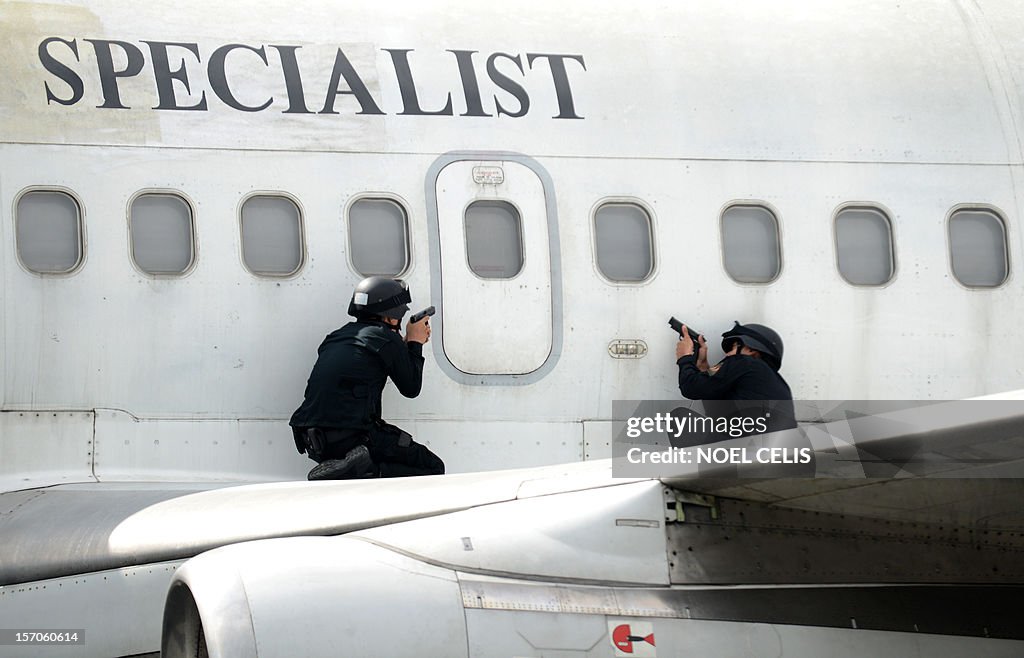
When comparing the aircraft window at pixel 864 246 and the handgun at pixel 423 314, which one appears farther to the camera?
the aircraft window at pixel 864 246

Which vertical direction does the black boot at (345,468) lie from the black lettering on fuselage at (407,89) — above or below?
below

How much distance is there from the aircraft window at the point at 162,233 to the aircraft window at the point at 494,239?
63.6 inches

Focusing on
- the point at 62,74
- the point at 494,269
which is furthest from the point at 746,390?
the point at 62,74

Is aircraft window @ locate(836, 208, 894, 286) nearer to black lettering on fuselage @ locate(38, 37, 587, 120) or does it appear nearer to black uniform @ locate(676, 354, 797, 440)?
black uniform @ locate(676, 354, 797, 440)

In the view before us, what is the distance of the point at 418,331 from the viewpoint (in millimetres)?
7352

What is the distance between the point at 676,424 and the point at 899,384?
145 cm

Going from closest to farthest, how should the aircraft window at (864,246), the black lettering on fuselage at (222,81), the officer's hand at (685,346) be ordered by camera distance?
the black lettering on fuselage at (222,81), the officer's hand at (685,346), the aircraft window at (864,246)

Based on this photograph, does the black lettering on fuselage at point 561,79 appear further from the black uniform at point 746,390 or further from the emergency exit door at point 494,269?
the black uniform at point 746,390

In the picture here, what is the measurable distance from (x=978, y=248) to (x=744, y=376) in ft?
6.75

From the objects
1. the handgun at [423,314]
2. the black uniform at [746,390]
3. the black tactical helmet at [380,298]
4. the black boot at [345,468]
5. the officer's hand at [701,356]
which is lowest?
the black boot at [345,468]

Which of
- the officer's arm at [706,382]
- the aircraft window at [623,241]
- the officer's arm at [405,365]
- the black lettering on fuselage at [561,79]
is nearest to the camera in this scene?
the officer's arm at [405,365]

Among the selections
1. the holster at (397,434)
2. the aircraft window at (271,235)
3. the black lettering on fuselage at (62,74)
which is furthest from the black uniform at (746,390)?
the black lettering on fuselage at (62,74)

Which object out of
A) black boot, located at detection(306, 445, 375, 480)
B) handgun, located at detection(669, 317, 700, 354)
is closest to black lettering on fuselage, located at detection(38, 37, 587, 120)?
handgun, located at detection(669, 317, 700, 354)

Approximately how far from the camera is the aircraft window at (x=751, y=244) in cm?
802
